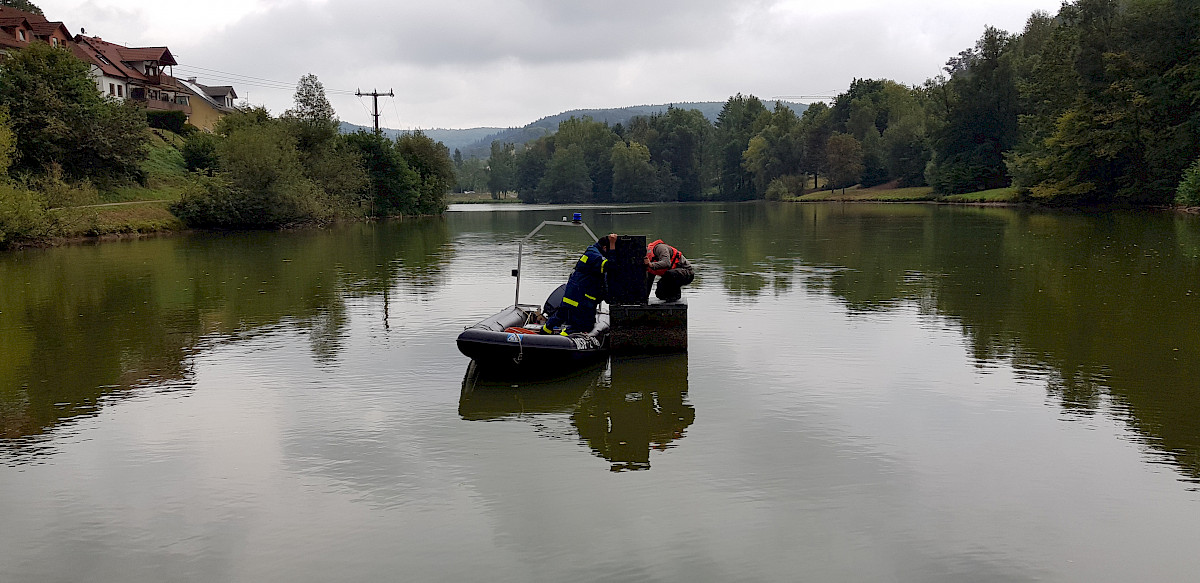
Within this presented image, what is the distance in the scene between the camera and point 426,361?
41.4ft

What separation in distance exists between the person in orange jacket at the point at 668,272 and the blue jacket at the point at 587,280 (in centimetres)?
79

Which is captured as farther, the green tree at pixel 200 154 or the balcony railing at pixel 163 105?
the balcony railing at pixel 163 105

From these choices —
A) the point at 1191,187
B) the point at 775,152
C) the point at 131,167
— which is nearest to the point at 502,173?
the point at 775,152

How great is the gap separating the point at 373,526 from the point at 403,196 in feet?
209

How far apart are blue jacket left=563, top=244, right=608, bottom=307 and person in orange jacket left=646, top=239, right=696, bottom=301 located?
79 centimetres

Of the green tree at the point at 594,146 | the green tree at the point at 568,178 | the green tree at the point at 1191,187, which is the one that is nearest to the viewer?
the green tree at the point at 1191,187

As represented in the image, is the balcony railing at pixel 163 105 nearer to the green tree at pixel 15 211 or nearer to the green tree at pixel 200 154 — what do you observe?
the green tree at pixel 200 154

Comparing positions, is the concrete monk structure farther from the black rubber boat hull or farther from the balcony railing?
the balcony railing

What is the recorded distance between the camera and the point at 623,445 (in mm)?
8727

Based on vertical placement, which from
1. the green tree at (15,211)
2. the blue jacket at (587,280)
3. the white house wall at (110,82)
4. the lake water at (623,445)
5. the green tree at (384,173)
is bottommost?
the lake water at (623,445)

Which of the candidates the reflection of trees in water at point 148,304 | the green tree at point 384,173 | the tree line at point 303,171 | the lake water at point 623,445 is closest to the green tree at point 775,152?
the tree line at point 303,171

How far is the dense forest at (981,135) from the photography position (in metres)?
50.6

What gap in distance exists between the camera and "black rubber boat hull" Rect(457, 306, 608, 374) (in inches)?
426

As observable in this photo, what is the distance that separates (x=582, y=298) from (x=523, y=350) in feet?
6.03
